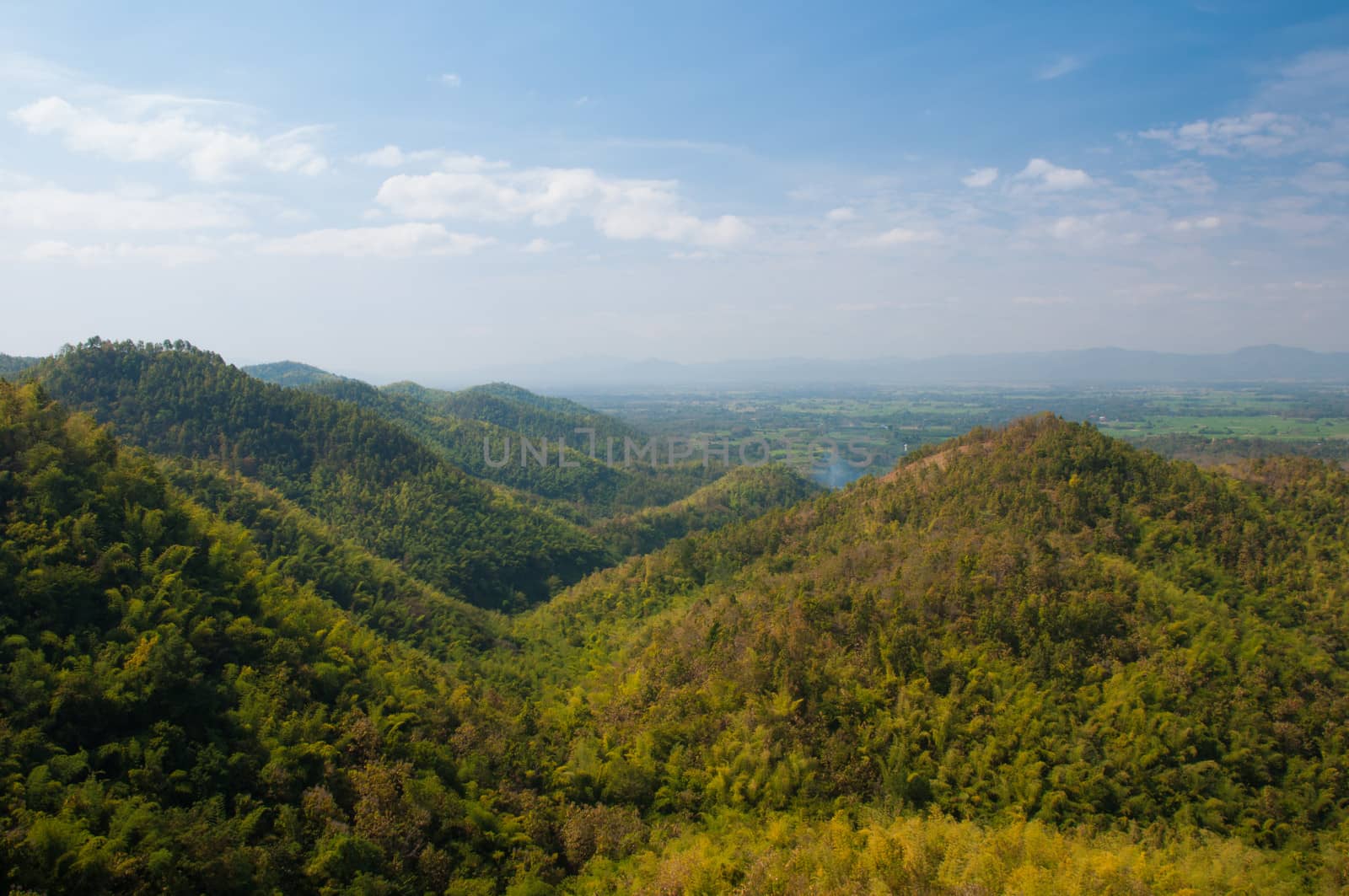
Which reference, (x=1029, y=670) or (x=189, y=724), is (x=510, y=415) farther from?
(x=1029, y=670)

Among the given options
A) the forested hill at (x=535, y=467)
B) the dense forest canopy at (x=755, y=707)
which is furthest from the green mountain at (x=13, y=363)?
the dense forest canopy at (x=755, y=707)

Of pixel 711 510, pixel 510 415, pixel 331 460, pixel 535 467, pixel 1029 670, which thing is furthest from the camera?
pixel 510 415

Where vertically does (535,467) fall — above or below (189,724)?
above

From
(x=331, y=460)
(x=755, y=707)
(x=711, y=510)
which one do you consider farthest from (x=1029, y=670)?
(x=711, y=510)

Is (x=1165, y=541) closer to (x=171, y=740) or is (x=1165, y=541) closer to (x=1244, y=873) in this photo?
(x=1244, y=873)

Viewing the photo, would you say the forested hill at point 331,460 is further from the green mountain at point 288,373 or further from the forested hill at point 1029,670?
the green mountain at point 288,373
